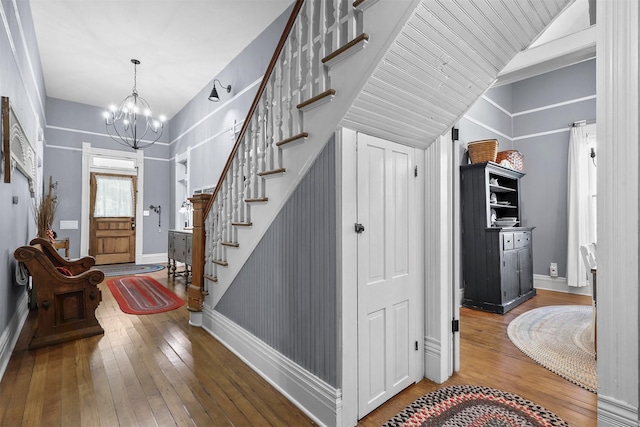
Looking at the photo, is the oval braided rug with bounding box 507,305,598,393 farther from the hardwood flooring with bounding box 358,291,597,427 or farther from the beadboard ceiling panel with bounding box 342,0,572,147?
the beadboard ceiling panel with bounding box 342,0,572,147

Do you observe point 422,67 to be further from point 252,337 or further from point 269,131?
point 252,337

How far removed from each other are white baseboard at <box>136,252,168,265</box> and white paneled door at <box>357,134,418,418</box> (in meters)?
7.03

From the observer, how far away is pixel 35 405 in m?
1.89

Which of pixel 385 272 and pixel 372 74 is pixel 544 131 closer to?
pixel 385 272

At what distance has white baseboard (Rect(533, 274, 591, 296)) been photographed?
460cm

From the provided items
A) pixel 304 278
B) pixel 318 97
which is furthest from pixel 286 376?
pixel 318 97

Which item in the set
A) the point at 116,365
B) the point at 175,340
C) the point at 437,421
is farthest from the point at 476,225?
the point at 116,365

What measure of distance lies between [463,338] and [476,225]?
159cm

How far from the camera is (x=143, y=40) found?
14.6ft

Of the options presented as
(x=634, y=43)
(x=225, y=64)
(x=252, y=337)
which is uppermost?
(x=225, y=64)

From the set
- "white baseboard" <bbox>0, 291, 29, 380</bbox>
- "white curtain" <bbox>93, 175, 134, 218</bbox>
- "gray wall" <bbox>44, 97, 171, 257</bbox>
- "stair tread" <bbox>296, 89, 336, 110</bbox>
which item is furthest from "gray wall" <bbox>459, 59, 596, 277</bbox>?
"white curtain" <bbox>93, 175, 134, 218</bbox>

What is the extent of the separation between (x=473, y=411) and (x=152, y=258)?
762 cm

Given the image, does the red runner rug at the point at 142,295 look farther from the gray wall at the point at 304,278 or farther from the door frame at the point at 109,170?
the gray wall at the point at 304,278

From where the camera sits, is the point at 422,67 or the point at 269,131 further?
the point at 269,131
